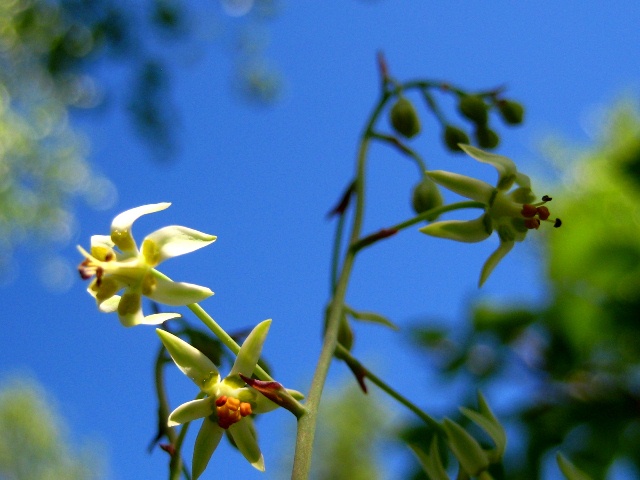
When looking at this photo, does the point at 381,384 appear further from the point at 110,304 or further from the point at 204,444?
the point at 110,304

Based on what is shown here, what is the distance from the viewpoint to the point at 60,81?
7234mm

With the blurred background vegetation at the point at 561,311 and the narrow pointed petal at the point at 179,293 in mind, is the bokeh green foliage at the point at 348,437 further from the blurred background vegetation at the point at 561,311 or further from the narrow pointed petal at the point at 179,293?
the narrow pointed petal at the point at 179,293

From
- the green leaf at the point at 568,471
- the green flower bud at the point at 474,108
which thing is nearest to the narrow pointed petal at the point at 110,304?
the green leaf at the point at 568,471

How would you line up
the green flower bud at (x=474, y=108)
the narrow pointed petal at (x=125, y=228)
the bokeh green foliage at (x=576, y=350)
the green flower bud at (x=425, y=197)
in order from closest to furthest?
the narrow pointed petal at (x=125, y=228) < the green flower bud at (x=425, y=197) < the green flower bud at (x=474, y=108) < the bokeh green foliage at (x=576, y=350)

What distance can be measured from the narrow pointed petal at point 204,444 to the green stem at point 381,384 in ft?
0.66

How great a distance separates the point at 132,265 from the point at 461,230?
1.64 ft

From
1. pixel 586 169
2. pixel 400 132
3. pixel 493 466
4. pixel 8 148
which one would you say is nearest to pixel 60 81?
pixel 8 148

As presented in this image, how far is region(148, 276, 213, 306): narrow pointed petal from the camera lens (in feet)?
2.88

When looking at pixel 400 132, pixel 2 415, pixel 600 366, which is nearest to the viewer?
pixel 400 132

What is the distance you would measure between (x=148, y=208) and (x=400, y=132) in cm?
64

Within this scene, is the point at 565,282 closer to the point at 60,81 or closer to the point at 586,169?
the point at 586,169

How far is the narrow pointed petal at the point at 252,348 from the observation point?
863 mm

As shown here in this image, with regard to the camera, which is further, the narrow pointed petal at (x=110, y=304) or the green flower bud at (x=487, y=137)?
the green flower bud at (x=487, y=137)

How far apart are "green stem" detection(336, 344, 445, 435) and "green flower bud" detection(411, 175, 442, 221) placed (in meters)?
0.38
